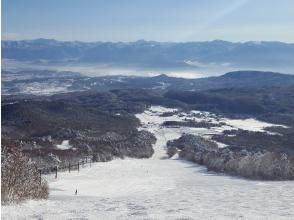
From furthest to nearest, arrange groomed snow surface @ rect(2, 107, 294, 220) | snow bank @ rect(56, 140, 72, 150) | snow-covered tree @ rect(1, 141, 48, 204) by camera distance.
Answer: snow bank @ rect(56, 140, 72, 150) → snow-covered tree @ rect(1, 141, 48, 204) → groomed snow surface @ rect(2, 107, 294, 220)

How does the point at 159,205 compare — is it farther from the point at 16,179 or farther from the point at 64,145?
the point at 64,145

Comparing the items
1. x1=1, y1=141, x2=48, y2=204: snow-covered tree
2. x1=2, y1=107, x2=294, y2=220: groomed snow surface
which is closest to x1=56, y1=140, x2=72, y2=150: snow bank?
x1=2, y1=107, x2=294, y2=220: groomed snow surface

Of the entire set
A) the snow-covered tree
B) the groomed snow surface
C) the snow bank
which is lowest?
the snow bank

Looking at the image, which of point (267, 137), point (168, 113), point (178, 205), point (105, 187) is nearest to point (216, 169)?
point (105, 187)

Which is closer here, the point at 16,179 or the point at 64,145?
the point at 16,179

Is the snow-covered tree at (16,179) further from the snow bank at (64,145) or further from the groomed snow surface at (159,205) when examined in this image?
the snow bank at (64,145)

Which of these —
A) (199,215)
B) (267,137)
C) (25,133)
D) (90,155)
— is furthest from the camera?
(267,137)

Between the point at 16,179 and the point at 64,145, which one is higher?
the point at 16,179

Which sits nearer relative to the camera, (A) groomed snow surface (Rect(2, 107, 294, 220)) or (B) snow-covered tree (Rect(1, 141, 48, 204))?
(A) groomed snow surface (Rect(2, 107, 294, 220))

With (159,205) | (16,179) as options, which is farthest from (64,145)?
(159,205)

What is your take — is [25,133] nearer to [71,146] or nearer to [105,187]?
[71,146]

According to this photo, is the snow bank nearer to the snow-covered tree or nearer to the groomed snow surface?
the groomed snow surface
